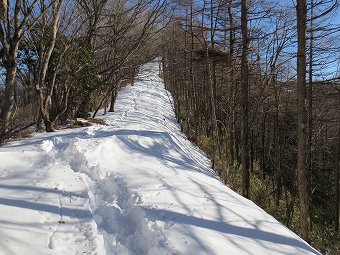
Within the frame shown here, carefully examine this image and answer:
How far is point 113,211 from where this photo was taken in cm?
474

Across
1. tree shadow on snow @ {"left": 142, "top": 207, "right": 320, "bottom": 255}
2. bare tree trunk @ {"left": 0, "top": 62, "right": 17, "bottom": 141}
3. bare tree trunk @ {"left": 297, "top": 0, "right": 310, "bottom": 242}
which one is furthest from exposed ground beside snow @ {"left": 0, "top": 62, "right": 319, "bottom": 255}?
bare tree trunk @ {"left": 297, "top": 0, "right": 310, "bottom": 242}

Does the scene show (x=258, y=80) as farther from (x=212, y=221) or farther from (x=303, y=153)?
(x=212, y=221)

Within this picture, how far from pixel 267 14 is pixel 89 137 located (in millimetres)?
6714

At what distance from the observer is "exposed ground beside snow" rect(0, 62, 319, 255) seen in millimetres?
3867

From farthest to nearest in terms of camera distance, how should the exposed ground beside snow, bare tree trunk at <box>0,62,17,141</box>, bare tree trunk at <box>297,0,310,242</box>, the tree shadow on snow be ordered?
bare tree trunk at <box>0,62,17,141</box>, bare tree trunk at <box>297,0,310,242</box>, the tree shadow on snow, the exposed ground beside snow

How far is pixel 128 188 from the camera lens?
5559 millimetres

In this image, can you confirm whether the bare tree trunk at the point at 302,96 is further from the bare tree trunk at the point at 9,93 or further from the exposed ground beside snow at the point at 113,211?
the bare tree trunk at the point at 9,93

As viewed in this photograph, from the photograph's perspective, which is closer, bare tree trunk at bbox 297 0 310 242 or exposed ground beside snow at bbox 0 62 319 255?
exposed ground beside snow at bbox 0 62 319 255

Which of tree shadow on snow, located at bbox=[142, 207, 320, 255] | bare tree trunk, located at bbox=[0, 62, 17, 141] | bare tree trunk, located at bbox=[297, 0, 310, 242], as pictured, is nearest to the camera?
tree shadow on snow, located at bbox=[142, 207, 320, 255]

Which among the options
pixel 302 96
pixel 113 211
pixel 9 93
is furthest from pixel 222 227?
pixel 9 93

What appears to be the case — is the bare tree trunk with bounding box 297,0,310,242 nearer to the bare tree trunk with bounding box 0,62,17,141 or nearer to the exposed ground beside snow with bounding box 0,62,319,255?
the exposed ground beside snow with bounding box 0,62,319,255

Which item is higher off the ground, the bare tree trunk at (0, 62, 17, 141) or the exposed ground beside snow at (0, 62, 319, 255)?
the bare tree trunk at (0, 62, 17, 141)

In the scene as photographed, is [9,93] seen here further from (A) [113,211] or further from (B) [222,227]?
(B) [222,227]

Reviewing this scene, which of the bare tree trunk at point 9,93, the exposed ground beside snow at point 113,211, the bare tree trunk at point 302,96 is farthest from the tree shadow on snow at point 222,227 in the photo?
the bare tree trunk at point 9,93
